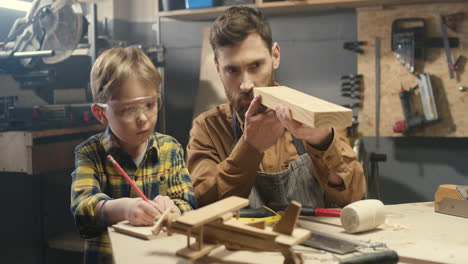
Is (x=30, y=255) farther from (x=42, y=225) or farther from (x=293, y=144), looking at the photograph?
(x=293, y=144)

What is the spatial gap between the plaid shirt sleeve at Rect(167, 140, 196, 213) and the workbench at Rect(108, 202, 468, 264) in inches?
10.0

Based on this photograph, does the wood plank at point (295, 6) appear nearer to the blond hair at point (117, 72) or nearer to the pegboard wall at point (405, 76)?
the pegboard wall at point (405, 76)

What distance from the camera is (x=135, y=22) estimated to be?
3928 mm

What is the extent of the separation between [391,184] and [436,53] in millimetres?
925

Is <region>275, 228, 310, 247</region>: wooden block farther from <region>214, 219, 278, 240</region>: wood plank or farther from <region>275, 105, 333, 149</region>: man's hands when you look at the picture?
<region>275, 105, 333, 149</region>: man's hands

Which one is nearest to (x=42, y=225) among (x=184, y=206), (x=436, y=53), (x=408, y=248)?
(x=184, y=206)

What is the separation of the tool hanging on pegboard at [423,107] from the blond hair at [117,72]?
6.88 feet

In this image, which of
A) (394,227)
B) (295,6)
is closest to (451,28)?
(295,6)

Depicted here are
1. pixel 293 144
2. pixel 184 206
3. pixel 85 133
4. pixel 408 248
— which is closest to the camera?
pixel 408 248

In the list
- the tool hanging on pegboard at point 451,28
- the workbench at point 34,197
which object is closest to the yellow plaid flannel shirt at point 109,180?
the workbench at point 34,197

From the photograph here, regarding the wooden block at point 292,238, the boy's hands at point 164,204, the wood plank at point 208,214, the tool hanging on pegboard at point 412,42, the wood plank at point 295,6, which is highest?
the wood plank at point 295,6

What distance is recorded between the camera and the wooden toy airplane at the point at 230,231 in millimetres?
879

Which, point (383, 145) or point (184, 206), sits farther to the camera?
point (383, 145)

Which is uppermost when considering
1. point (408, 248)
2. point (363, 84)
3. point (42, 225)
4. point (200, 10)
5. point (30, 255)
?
point (200, 10)
